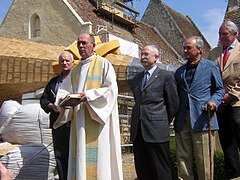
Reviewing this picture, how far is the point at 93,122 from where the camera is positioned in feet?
11.9

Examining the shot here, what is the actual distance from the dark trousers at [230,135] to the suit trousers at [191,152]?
0.83 ft

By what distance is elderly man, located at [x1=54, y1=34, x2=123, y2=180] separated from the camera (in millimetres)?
3527

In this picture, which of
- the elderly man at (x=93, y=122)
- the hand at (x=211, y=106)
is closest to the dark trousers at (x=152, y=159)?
the elderly man at (x=93, y=122)

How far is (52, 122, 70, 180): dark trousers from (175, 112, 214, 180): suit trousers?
1.16 m

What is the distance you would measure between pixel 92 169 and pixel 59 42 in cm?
1343

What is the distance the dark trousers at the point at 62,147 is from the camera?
4.05 metres

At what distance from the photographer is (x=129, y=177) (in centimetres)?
681

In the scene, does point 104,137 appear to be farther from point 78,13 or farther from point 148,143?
point 78,13

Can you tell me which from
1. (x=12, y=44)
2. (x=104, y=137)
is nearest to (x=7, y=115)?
(x=12, y=44)

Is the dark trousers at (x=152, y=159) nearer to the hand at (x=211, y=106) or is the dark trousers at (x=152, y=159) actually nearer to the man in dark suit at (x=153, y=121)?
the man in dark suit at (x=153, y=121)

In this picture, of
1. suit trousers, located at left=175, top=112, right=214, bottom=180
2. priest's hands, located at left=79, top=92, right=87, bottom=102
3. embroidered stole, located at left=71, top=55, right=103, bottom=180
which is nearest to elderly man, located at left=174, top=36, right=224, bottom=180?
suit trousers, located at left=175, top=112, right=214, bottom=180

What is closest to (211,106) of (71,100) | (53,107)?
(71,100)

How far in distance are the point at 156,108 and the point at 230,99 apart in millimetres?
720

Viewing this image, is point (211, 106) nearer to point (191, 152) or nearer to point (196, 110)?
point (196, 110)
